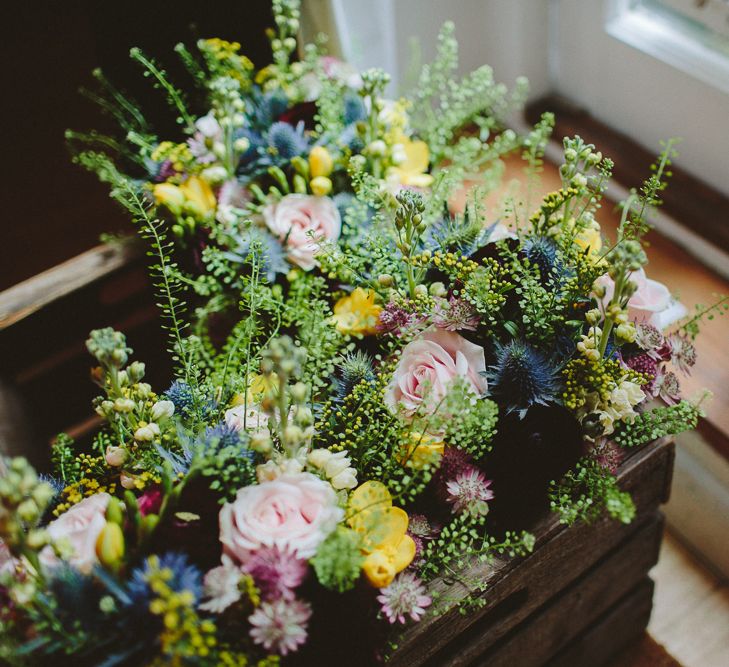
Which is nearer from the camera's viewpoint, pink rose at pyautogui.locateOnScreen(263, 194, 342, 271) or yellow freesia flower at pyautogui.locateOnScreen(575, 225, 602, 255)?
yellow freesia flower at pyautogui.locateOnScreen(575, 225, 602, 255)

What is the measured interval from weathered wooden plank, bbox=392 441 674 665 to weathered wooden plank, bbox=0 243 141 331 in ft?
2.26

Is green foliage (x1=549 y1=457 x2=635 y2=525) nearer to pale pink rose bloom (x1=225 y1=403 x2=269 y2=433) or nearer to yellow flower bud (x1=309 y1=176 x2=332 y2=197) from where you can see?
pale pink rose bloom (x1=225 y1=403 x2=269 y2=433)

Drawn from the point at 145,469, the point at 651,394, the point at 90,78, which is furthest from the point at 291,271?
the point at 90,78

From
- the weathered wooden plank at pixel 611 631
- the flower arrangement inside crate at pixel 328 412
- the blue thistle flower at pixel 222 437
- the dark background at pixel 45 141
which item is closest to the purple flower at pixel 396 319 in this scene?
the flower arrangement inside crate at pixel 328 412

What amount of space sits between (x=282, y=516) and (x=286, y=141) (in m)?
0.62

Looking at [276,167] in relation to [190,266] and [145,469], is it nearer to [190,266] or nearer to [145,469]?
[190,266]

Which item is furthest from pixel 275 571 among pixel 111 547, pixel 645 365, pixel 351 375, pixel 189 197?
pixel 189 197

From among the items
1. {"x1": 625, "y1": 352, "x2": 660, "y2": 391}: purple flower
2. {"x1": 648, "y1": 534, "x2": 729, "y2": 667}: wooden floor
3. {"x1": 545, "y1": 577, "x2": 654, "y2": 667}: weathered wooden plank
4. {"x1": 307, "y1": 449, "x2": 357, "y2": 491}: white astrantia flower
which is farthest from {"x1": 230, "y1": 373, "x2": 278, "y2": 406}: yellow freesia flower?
{"x1": 648, "y1": 534, "x2": 729, "y2": 667}: wooden floor

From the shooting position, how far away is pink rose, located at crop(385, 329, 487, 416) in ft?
2.93

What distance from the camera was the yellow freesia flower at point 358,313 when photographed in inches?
39.9

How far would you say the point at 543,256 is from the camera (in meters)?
0.94

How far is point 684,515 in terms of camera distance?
1.44 m

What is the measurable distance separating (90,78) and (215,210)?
35.7 inches

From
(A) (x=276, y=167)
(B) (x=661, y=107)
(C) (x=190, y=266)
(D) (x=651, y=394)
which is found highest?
(B) (x=661, y=107)
